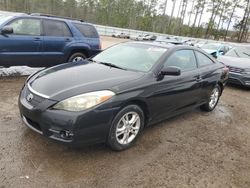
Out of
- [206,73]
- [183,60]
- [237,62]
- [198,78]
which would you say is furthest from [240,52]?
[183,60]

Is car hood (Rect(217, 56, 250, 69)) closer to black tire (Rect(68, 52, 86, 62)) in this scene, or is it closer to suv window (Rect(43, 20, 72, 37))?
black tire (Rect(68, 52, 86, 62))

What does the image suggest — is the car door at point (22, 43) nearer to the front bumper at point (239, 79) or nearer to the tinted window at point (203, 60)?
the tinted window at point (203, 60)

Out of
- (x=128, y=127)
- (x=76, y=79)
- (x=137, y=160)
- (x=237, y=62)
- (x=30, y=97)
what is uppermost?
(x=76, y=79)

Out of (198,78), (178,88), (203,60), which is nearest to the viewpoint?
(178,88)

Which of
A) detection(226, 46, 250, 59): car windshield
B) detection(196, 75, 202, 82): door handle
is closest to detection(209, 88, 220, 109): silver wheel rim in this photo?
detection(196, 75, 202, 82): door handle

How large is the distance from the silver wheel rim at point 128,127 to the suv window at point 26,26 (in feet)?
15.1

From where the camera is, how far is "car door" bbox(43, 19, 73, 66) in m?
7.45

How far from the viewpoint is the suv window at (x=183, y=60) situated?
4.58 meters

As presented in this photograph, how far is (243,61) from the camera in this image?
9977 millimetres

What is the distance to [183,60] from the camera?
4.95 m

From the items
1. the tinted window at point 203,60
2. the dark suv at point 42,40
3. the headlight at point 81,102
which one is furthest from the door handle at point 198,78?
the dark suv at point 42,40

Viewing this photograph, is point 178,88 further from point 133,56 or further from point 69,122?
point 69,122

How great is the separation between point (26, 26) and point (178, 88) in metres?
4.67

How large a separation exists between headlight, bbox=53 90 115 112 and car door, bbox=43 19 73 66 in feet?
14.8
